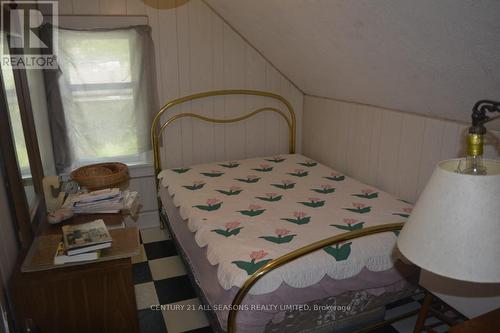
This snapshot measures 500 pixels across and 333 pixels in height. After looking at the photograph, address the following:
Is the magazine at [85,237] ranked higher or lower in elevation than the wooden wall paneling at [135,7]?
lower

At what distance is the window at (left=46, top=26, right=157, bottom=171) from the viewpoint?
2957mm

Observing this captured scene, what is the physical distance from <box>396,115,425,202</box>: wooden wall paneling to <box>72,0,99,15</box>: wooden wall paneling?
91.2 inches

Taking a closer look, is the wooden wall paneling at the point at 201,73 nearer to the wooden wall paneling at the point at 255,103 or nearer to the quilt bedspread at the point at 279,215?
the quilt bedspread at the point at 279,215

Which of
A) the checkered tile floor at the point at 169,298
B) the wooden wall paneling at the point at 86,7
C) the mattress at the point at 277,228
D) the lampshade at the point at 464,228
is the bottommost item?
the checkered tile floor at the point at 169,298

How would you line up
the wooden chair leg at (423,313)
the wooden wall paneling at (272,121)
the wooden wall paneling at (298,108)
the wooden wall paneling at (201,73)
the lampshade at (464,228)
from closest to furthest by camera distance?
the lampshade at (464,228)
the wooden chair leg at (423,313)
the wooden wall paneling at (201,73)
the wooden wall paneling at (272,121)
the wooden wall paneling at (298,108)

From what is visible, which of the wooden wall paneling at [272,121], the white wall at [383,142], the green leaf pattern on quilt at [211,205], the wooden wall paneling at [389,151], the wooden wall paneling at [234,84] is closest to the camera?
the white wall at [383,142]

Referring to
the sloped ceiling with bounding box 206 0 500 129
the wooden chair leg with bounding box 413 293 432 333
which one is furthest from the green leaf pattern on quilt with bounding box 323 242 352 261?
the sloped ceiling with bounding box 206 0 500 129

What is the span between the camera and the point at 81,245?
158cm

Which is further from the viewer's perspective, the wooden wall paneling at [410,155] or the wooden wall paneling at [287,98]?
the wooden wall paneling at [287,98]

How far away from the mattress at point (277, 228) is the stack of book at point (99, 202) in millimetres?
409

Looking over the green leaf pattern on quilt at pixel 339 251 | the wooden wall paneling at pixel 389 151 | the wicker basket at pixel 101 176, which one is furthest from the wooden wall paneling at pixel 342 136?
the wicker basket at pixel 101 176

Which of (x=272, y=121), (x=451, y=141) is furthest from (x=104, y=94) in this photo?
(x=451, y=141)

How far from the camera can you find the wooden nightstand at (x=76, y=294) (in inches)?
58.8

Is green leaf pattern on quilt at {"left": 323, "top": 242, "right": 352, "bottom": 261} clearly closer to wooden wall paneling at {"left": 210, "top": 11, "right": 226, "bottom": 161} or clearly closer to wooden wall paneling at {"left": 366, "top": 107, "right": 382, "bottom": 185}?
wooden wall paneling at {"left": 366, "top": 107, "right": 382, "bottom": 185}
